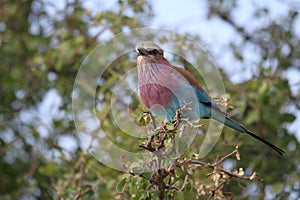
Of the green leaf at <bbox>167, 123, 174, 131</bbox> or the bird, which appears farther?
the bird

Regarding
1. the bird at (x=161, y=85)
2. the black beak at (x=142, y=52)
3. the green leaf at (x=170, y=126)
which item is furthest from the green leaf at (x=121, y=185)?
the black beak at (x=142, y=52)

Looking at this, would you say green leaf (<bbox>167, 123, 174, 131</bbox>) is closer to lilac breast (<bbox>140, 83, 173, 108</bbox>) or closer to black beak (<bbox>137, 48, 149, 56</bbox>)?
lilac breast (<bbox>140, 83, 173, 108</bbox>)

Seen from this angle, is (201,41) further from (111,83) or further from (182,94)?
(182,94)

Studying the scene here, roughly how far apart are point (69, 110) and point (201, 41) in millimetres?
949

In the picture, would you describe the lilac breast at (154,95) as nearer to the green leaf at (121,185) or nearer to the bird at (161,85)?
the bird at (161,85)

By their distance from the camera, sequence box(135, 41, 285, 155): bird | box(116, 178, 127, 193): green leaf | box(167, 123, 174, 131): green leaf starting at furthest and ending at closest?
box(135, 41, 285, 155): bird < box(116, 178, 127, 193): green leaf < box(167, 123, 174, 131): green leaf

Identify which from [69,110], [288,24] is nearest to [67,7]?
[69,110]

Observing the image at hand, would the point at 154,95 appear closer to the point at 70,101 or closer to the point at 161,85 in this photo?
the point at 161,85

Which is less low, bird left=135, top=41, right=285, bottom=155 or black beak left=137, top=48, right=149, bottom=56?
black beak left=137, top=48, right=149, bottom=56

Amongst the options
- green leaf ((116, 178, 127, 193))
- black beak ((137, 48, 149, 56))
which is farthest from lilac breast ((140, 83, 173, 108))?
green leaf ((116, 178, 127, 193))

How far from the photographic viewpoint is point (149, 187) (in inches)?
91.6

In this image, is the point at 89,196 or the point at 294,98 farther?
the point at 294,98

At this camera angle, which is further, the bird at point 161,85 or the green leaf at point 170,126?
the bird at point 161,85

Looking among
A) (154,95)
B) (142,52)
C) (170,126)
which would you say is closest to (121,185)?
(170,126)
